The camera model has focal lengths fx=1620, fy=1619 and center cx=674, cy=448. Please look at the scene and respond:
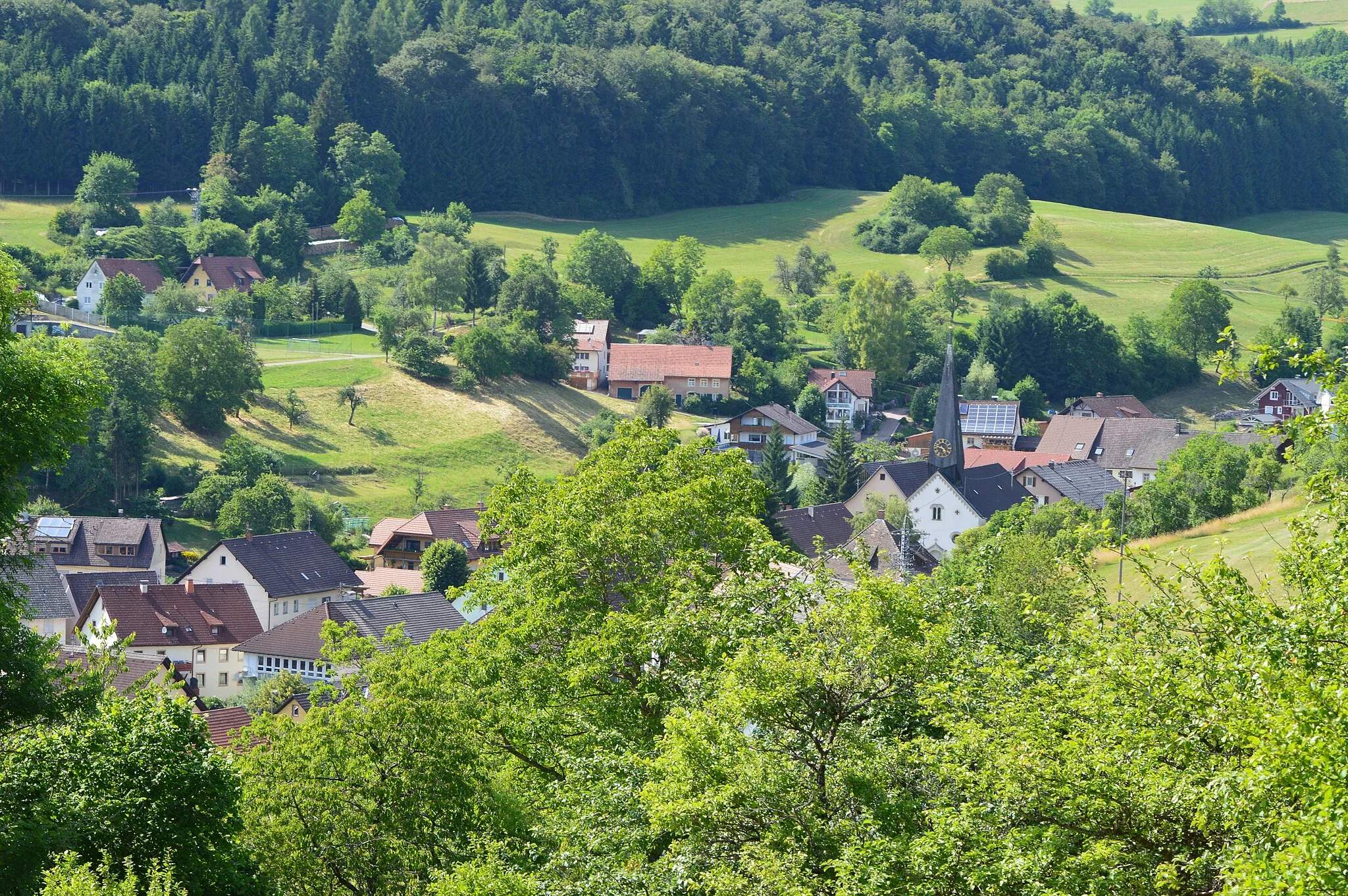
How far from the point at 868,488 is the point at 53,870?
209 ft

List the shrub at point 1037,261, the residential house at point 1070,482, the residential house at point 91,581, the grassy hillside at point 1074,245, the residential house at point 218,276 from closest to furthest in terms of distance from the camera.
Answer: the residential house at point 91,581 < the residential house at point 1070,482 < the residential house at point 218,276 < the grassy hillside at point 1074,245 < the shrub at point 1037,261

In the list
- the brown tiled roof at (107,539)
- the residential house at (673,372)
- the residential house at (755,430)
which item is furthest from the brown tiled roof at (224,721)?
the residential house at (673,372)

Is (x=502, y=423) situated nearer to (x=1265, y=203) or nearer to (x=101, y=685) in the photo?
(x=101, y=685)

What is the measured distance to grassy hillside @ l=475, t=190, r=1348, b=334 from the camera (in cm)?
12406

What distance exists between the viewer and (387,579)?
65.6 metres

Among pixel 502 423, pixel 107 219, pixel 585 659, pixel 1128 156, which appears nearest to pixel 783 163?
pixel 1128 156

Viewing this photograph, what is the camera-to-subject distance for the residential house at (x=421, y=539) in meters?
67.8

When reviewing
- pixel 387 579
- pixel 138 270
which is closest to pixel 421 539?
pixel 387 579

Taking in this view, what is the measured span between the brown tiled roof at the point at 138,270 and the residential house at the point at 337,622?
160 ft

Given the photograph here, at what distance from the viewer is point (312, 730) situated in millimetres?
19141

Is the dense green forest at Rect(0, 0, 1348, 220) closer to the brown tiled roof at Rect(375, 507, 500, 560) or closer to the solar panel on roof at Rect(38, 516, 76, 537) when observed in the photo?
the solar panel on roof at Rect(38, 516, 76, 537)

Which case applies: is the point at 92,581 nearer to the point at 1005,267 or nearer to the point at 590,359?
the point at 590,359

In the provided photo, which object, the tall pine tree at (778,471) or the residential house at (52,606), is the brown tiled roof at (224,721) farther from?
the tall pine tree at (778,471)

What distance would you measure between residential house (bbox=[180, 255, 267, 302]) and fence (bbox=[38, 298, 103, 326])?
28.7ft
